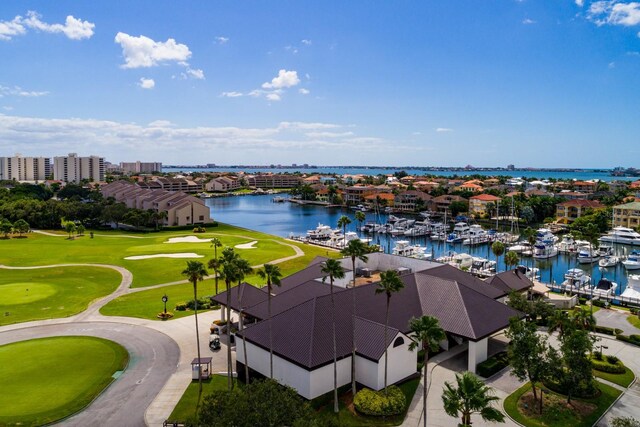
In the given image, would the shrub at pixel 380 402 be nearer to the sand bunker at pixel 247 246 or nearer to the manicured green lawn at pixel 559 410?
the manicured green lawn at pixel 559 410

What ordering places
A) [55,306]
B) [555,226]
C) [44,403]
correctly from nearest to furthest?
[44,403] → [55,306] → [555,226]

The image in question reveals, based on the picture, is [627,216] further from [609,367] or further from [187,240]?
[187,240]

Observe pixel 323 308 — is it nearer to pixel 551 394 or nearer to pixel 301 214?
pixel 551 394

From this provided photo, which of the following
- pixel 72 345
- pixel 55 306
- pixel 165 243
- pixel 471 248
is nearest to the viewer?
pixel 72 345

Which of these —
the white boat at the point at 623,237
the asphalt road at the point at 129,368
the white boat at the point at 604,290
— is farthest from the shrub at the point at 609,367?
the white boat at the point at 623,237

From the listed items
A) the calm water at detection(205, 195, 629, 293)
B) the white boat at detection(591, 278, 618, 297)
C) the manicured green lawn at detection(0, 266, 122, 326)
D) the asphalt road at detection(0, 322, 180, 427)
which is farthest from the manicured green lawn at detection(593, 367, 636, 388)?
the manicured green lawn at detection(0, 266, 122, 326)

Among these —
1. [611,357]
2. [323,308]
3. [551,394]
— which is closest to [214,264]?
[323,308]
